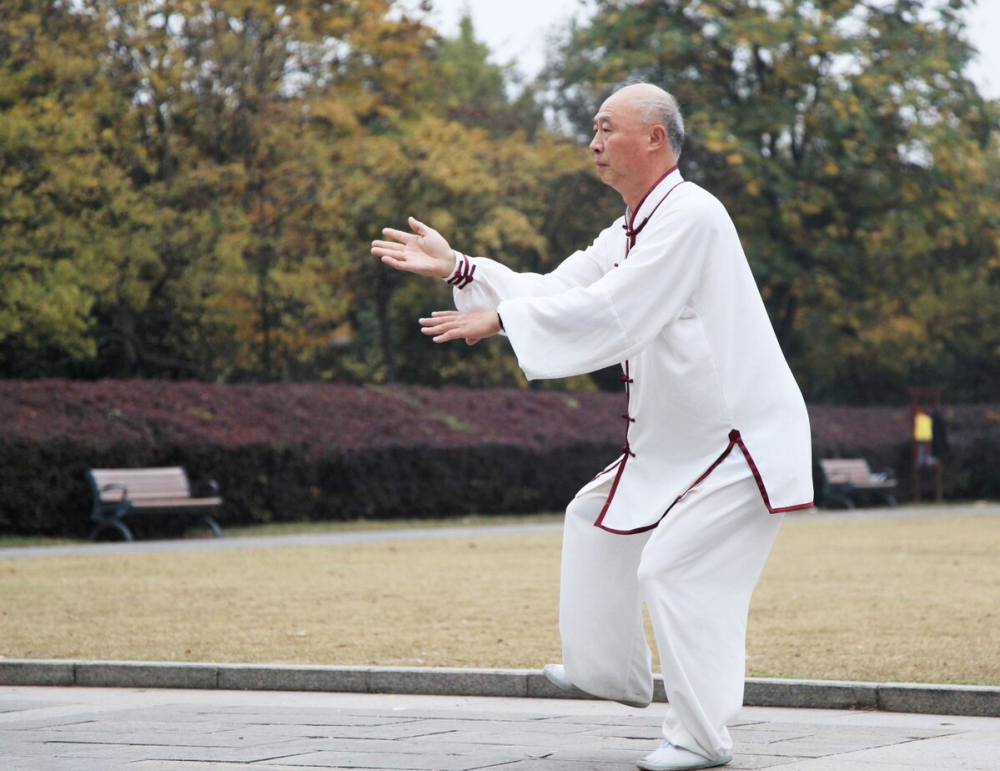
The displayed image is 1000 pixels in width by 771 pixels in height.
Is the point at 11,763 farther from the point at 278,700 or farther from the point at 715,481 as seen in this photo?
the point at 715,481

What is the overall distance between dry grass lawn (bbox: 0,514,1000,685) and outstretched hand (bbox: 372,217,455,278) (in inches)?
107

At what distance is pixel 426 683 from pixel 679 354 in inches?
108

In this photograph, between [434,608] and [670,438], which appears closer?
[670,438]

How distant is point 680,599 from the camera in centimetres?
519

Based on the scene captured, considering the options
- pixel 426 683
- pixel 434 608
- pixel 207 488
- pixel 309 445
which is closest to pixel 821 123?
pixel 309 445

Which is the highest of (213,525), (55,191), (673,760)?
(55,191)

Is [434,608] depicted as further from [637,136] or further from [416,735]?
[637,136]

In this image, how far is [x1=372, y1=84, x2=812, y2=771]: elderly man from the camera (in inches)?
204

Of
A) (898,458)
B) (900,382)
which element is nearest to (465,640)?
(898,458)

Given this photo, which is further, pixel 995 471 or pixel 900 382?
pixel 900 382

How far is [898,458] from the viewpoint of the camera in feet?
103

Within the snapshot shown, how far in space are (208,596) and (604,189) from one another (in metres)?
23.9

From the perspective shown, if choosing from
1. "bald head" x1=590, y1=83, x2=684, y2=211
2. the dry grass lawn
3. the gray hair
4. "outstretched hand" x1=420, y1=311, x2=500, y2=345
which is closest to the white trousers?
"outstretched hand" x1=420, y1=311, x2=500, y2=345

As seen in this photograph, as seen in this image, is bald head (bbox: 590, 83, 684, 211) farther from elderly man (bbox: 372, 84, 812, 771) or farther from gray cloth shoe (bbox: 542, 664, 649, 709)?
gray cloth shoe (bbox: 542, 664, 649, 709)
